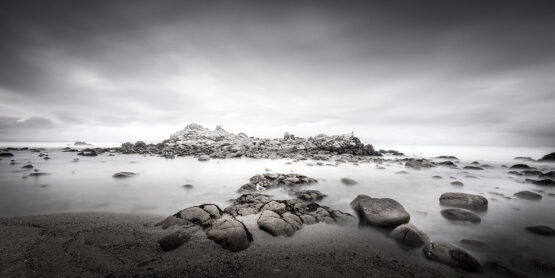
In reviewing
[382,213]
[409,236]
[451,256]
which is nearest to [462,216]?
[382,213]

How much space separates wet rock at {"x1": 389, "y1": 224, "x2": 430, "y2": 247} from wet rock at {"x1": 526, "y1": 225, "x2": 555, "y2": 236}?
14.7ft

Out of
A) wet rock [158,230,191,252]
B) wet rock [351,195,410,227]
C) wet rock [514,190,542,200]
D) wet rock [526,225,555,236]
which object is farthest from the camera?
wet rock [514,190,542,200]

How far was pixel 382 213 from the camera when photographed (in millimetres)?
6852

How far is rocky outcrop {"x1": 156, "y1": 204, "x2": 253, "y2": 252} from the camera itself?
493cm

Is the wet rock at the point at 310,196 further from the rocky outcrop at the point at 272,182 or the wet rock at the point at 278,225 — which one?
the wet rock at the point at 278,225

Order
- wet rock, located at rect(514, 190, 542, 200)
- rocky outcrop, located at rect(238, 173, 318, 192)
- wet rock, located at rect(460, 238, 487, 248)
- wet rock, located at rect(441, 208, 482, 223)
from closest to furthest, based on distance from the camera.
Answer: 1. wet rock, located at rect(460, 238, 487, 248)
2. wet rock, located at rect(441, 208, 482, 223)
3. wet rock, located at rect(514, 190, 542, 200)
4. rocky outcrop, located at rect(238, 173, 318, 192)

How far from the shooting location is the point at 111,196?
388 inches

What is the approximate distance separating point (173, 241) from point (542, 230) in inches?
454

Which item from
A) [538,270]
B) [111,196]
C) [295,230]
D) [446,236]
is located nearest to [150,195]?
[111,196]

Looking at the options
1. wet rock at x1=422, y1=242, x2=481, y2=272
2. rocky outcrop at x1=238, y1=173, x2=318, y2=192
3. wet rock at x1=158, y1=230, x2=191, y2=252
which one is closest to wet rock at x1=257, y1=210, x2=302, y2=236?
wet rock at x1=158, y1=230, x2=191, y2=252

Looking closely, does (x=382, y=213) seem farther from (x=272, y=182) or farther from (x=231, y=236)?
(x=272, y=182)

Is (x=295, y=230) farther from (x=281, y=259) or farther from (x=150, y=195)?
(x=150, y=195)

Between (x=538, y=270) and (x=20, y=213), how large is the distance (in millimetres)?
15512

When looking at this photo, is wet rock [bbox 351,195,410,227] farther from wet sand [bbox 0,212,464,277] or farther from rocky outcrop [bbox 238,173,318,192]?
rocky outcrop [bbox 238,173,318,192]
